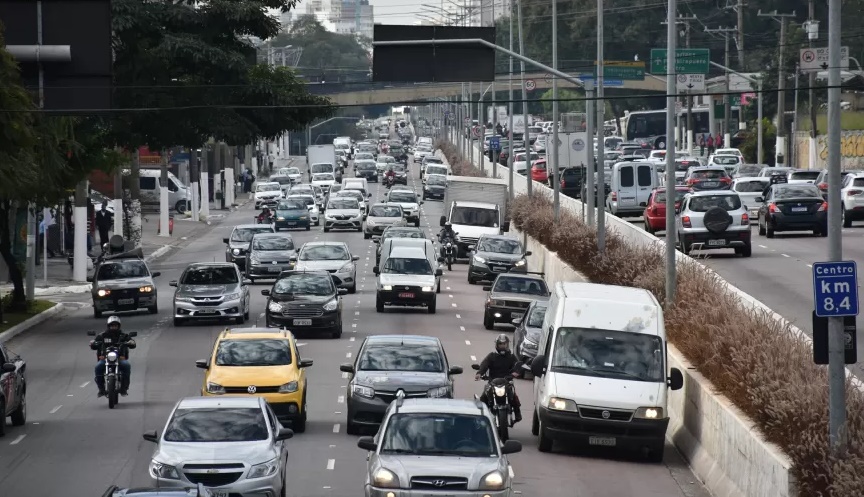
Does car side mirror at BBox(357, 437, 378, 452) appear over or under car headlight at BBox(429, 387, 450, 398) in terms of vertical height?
over

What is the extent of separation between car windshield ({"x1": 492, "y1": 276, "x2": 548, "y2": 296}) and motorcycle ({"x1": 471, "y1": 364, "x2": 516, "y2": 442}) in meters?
14.9

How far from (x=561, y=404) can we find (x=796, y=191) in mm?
29096

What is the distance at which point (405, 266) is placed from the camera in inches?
1666

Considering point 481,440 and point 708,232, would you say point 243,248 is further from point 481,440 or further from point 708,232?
point 481,440

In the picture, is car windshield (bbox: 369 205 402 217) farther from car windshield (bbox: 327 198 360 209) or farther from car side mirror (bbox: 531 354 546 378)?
car side mirror (bbox: 531 354 546 378)

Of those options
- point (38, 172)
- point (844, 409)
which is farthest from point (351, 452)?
point (38, 172)

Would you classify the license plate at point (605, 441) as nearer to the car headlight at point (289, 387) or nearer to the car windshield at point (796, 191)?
the car headlight at point (289, 387)

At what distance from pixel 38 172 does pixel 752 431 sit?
77.8 ft

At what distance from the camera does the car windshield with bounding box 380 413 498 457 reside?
1709 centimetres

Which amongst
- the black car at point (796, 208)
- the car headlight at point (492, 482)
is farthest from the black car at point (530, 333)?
the black car at point (796, 208)

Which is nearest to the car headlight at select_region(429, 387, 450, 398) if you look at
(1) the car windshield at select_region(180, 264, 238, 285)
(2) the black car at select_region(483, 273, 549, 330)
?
(2) the black car at select_region(483, 273, 549, 330)

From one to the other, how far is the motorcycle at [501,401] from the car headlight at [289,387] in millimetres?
2805

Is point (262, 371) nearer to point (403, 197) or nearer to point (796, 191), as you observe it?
point (796, 191)

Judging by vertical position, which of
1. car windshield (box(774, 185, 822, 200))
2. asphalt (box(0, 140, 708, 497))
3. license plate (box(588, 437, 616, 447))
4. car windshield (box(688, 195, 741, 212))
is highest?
car windshield (box(774, 185, 822, 200))
